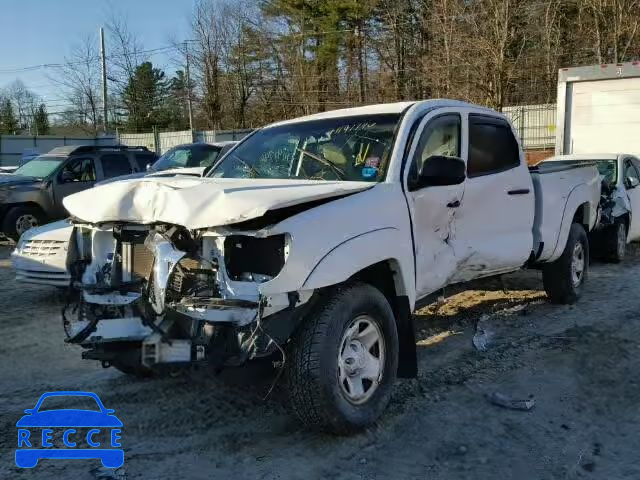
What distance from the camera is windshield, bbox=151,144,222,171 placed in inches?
497

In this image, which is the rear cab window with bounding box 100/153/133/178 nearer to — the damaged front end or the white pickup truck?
the white pickup truck

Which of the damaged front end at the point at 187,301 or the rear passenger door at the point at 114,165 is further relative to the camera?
the rear passenger door at the point at 114,165

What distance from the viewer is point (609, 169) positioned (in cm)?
1013

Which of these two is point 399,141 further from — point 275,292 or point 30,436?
point 30,436

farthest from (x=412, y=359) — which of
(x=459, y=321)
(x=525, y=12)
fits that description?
(x=525, y=12)

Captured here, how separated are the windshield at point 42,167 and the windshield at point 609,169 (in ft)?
33.8

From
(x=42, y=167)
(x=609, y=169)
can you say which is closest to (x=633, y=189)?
(x=609, y=169)

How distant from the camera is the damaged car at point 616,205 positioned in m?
9.37

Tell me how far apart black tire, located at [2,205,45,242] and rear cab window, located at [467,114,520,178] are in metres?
9.72

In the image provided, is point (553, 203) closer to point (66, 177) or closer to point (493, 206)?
point (493, 206)

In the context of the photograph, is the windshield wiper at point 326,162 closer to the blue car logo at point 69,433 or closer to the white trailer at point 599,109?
the blue car logo at point 69,433

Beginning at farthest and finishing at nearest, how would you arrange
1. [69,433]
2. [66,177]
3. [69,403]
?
1. [66,177]
2. [69,403]
3. [69,433]

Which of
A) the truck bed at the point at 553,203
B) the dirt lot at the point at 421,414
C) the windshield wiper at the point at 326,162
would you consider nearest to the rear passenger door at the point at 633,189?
the truck bed at the point at 553,203

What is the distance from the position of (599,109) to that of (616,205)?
4.73 metres
